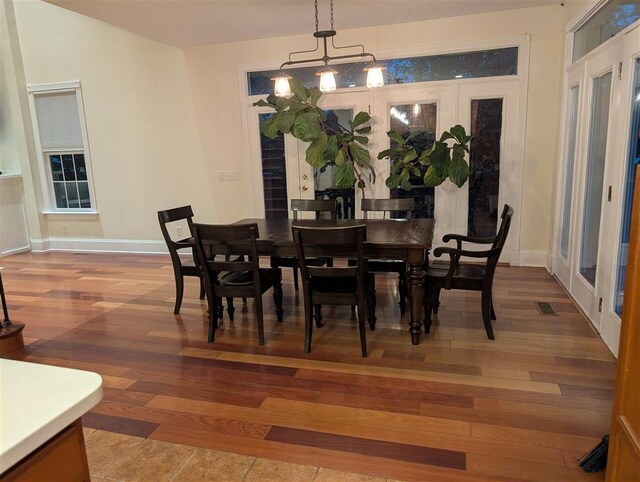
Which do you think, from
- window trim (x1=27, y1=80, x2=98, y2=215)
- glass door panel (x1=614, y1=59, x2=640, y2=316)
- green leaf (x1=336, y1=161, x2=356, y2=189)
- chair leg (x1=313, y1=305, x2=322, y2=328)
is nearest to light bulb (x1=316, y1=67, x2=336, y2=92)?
green leaf (x1=336, y1=161, x2=356, y2=189)

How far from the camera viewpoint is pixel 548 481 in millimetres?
1821

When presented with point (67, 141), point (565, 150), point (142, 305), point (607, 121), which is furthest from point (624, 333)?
point (67, 141)

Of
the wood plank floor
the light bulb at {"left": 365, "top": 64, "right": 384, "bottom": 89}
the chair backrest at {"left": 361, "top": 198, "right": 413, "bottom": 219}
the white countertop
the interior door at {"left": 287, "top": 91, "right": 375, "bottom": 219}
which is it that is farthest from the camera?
the interior door at {"left": 287, "top": 91, "right": 375, "bottom": 219}

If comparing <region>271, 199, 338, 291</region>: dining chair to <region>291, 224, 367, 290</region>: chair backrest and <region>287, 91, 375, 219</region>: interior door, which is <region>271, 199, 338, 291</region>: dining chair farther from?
<region>287, 91, 375, 219</region>: interior door

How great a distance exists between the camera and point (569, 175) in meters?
4.21

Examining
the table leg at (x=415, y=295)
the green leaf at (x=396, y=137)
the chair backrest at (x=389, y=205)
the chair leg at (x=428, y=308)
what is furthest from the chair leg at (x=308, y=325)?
the green leaf at (x=396, y=137)

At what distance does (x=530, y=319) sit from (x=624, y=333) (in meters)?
2.06

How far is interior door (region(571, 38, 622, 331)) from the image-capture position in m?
3.06

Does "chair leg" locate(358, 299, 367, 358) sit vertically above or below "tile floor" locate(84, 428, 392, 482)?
above

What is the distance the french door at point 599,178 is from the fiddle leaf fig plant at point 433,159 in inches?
38.4

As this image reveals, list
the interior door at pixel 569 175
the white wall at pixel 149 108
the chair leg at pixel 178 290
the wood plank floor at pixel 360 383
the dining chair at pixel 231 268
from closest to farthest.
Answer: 1. the wood plank floor at pixel 360 383
2. the dining chair at pixel 231 268
3. the chair leg at pixel 178 290
4. the interior door at pixel 569 175
5. the white wall at pixel 149 108

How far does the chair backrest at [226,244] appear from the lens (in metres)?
2.98

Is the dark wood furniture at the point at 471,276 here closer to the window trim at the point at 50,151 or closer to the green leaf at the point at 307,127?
the green leaf at the point at 307,127

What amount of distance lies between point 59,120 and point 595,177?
656cm
